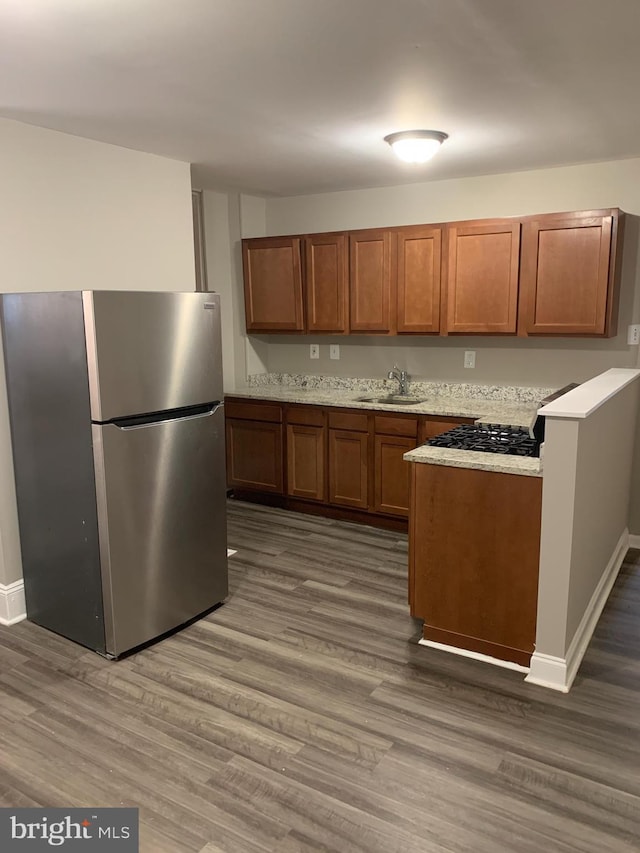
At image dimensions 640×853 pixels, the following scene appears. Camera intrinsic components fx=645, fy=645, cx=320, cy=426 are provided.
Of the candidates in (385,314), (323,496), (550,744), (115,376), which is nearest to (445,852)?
(550,744)

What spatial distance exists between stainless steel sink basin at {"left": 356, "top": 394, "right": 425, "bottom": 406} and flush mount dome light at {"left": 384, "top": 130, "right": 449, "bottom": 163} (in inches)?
66.5

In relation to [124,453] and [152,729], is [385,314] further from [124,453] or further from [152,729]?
[152,729]

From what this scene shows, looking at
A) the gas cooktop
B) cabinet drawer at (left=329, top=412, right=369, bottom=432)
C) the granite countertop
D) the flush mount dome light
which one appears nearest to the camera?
the gas cooktop

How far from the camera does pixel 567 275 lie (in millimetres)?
3723

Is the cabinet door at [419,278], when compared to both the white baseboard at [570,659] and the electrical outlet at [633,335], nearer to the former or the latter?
the electrical outlet at [633,335]

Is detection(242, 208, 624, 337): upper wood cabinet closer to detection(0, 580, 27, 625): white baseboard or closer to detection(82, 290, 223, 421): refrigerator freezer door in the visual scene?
detection(82, 290, 223, 421): refrigerator freezer door

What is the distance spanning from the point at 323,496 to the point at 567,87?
2909mm

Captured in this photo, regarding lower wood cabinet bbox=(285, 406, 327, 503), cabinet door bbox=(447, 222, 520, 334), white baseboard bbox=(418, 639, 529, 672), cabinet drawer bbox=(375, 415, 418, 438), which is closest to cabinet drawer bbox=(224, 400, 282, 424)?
lower wood cabinet bbox=(285, 406, 327, 503)

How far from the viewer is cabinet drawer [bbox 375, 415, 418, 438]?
411cm

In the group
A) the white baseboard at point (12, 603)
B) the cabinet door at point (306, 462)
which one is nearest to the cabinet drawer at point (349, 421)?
the cabinet door at point (306, 462)

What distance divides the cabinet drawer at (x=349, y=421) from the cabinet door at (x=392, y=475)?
0.13 m

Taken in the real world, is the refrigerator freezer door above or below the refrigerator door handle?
above

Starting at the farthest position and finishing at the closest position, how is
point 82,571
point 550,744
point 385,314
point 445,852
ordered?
point 385,314 → point 82,571 → point 550,744 → point 445,852

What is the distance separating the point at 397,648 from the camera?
2842mm
